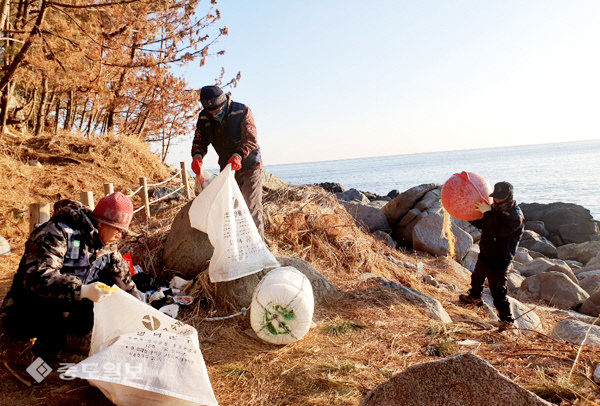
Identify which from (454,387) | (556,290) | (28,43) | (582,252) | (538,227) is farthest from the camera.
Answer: (538,227)

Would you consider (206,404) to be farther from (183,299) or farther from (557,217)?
(557,217)

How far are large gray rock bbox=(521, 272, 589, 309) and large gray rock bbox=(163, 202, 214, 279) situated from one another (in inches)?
271

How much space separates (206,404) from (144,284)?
2.75 meters

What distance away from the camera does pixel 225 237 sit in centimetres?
428

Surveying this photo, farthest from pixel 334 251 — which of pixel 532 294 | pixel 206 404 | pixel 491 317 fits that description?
pixel 532 294

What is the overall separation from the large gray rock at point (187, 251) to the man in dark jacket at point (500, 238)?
11.1 ft

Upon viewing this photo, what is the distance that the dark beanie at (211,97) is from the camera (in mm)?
4910

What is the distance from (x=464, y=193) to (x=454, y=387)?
3.68 metres

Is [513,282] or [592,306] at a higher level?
[513,282]

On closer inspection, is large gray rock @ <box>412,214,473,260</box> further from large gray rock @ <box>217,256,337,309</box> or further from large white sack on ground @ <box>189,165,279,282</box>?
large white sack on ground @ <box>189,165,279,282</box>

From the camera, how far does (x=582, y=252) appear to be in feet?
48.5

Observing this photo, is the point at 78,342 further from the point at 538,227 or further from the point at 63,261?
the point at 538,227

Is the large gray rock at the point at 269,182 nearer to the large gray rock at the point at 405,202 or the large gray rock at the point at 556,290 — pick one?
the large gray rock at the point at 405,202

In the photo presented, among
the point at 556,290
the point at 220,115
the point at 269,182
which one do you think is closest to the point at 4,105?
the point at 269,182
